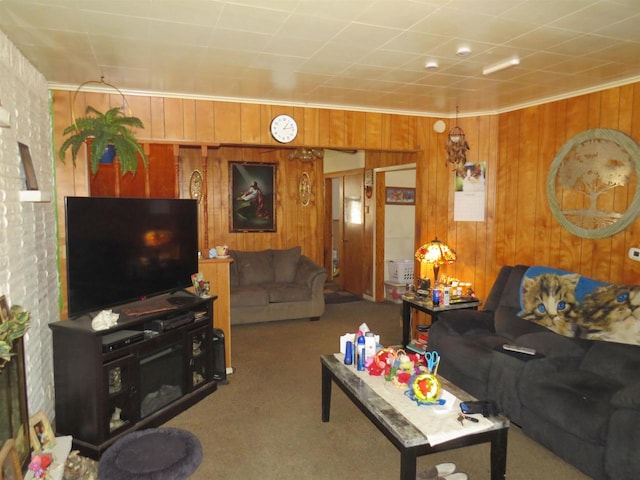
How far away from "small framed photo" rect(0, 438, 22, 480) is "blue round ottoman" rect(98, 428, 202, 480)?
1.76 ft

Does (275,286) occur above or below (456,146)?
below

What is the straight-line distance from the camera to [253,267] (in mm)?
5996

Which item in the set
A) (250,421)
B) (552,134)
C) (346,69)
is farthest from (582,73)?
(250,421)

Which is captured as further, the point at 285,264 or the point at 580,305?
the point at 285,264

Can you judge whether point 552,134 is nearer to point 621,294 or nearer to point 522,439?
point 621,294

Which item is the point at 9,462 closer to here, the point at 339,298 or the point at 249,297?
the point at 249,297

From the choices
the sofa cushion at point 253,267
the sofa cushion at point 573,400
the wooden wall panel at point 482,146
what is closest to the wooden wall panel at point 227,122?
the wooden wall panel at point 482,146

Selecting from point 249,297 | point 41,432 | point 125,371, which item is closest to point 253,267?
point 249,297

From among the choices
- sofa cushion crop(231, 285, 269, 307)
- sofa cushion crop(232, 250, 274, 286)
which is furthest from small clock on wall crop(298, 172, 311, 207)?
sofa cushion crop(231, 285, 269, 307)

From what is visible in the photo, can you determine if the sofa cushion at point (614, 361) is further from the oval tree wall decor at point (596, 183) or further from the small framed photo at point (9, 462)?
the small framed photo at point (9, 462)

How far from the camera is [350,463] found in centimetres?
256

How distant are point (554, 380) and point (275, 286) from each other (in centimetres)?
369

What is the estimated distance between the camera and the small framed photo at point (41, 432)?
7.58ft

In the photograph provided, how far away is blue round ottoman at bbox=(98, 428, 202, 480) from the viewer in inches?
89.4
